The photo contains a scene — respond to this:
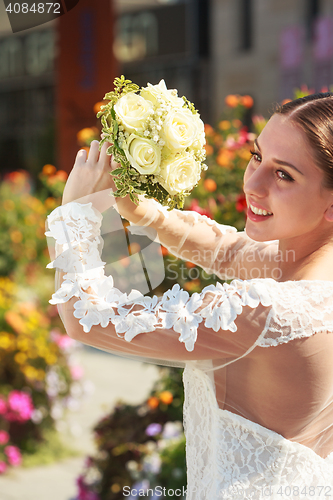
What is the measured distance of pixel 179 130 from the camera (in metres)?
1.39

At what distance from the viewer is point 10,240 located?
272 inches

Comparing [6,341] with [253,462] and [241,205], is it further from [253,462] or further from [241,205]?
[253,462]

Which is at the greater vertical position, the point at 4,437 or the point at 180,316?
the point at 180,316

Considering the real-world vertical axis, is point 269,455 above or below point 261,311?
below

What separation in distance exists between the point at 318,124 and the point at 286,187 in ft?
0.61

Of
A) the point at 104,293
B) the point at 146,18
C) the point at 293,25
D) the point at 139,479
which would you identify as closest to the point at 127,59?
the point at 146,18

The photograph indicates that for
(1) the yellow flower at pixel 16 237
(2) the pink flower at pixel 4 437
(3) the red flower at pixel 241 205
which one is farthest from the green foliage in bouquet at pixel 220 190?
(1) the yellow flower at pixel 16 237

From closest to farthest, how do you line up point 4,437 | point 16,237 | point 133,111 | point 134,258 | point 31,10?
point 133,111
point 134,258
point 31,10
point 4,437
point 16,237

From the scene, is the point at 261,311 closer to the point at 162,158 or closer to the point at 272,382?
the point at 272,382

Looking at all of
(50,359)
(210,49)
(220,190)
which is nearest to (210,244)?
(220,190)

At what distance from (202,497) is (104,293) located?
28.2 inches

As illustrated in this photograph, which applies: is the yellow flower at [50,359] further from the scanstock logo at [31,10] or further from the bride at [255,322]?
the bride at [255,322]

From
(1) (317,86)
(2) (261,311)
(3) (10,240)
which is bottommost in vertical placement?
(3) (10,240)

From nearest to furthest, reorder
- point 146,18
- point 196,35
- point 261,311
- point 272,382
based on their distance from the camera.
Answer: point 261,311 → point 272,382 → point 196,35 → point 146,18
